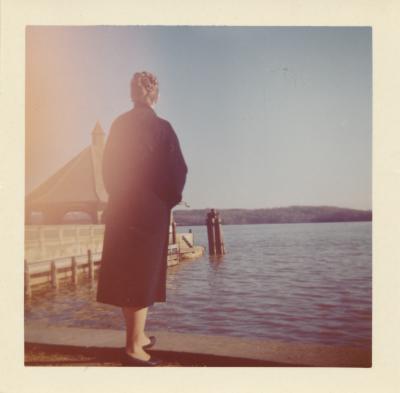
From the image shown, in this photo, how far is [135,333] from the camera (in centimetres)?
440

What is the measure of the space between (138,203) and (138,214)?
0.33 feet

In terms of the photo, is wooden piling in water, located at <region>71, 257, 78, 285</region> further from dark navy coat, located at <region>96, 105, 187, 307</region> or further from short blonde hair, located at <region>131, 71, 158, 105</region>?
short blonde hair, located at <region>131, 71, 158, 105</region>

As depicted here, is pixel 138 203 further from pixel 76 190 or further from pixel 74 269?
pixel 74 269

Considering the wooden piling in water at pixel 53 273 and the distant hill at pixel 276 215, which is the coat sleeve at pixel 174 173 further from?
the wooden piling in water at pixel 53 273

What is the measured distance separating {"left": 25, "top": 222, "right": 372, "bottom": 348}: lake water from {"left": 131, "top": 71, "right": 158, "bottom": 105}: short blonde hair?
81.3 inches

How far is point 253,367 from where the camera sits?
426 centimetres

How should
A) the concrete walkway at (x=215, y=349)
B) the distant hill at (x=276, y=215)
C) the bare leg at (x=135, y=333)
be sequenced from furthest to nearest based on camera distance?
the distant hill at (x=276, y=215) → the bare leg at (x=135, y=333) → the concrete walkway at (x=215, y=349)

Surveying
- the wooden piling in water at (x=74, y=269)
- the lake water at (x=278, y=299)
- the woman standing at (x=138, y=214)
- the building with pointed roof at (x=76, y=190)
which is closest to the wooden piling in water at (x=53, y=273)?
the wooden piling in water at (x=74, y=269)

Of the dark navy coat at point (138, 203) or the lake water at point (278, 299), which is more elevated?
the dark navy coat at point (138, 203)

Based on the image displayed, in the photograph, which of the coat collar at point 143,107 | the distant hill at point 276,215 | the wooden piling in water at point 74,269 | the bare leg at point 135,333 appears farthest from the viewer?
the wooden piling in water at point 74,269

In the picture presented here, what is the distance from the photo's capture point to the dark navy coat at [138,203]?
4.42 metres

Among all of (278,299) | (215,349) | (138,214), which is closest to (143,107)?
(138,214)

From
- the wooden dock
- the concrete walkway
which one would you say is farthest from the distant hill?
the concrete walkway

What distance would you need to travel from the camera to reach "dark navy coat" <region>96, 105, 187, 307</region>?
4.42 m
